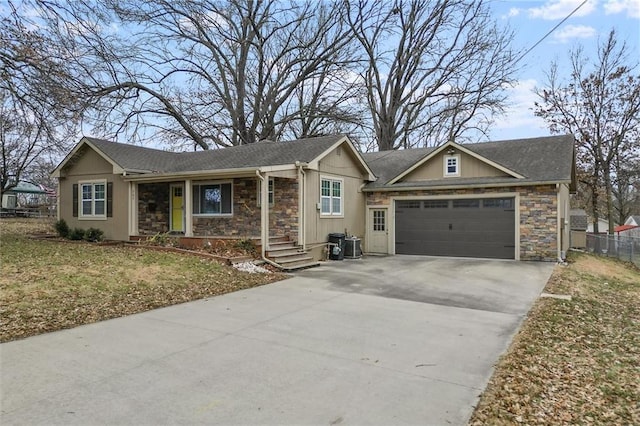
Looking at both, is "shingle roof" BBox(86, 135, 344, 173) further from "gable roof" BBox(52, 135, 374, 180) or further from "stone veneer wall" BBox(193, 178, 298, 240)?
"stone veneer wall" BBox(193, 178, 298, 240)

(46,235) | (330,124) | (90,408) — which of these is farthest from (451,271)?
(330,124)

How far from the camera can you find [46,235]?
1731 cm

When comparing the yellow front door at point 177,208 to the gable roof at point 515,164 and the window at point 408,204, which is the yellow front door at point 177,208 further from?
the window at point 408,204

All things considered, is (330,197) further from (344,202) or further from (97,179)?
(97,179)

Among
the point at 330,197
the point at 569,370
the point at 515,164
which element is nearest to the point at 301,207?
Answer: the point at 330,197

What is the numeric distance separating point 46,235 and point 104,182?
380 centimetres

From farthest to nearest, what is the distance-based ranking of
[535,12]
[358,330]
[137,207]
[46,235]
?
[46,235]
[137,207]
[535,12]
[358,330]

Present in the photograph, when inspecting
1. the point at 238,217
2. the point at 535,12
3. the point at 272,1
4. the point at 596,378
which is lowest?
the point at 596,378

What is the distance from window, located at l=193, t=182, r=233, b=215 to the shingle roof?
0.81 meters

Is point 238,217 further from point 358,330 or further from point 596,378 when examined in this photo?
point 596,378

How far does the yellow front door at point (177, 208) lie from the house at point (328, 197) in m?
0.04

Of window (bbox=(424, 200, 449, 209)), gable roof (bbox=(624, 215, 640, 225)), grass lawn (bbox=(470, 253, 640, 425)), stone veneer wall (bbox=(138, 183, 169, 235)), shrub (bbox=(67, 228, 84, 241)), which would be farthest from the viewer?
gable roof (bbox=(624, 215, 640, 225))

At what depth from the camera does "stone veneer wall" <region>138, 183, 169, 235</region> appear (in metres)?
16.0

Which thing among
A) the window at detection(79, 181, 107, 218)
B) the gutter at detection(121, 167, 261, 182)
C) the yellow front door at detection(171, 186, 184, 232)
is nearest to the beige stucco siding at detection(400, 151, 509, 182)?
the gutter at detection(121, 167, 261, 182)
